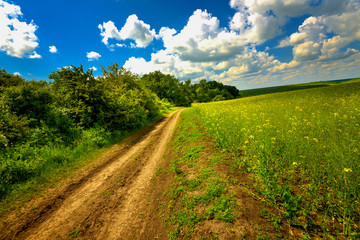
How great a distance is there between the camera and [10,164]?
5836 mm

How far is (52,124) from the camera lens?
9789 mm

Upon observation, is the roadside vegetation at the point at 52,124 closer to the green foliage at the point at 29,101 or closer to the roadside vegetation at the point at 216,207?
the green foliage at the point at 29,101

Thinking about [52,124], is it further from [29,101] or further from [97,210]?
[97,210]

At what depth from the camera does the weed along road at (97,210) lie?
3.55m

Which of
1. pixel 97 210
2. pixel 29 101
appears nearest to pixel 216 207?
pixel 97 210

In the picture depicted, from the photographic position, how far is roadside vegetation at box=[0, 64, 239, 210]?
20.0 ft

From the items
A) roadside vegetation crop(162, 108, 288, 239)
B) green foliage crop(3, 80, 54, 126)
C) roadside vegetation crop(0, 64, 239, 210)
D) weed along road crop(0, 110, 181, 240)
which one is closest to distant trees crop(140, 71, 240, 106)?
roadside vegetation crop(0, 64, 239, 210)

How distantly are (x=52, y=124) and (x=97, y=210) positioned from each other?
30.1 ft

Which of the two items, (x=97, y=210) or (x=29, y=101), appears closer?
(x=97, y=210)

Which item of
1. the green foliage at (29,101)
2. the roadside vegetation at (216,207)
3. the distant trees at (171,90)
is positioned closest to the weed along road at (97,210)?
the roadside vegetation at (216,207)

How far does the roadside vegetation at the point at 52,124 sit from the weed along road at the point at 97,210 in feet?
5.06

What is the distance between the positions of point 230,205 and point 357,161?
366 cm

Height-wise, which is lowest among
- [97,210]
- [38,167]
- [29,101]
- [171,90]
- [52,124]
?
[97,210]

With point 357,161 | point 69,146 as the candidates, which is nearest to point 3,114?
point 69,146
